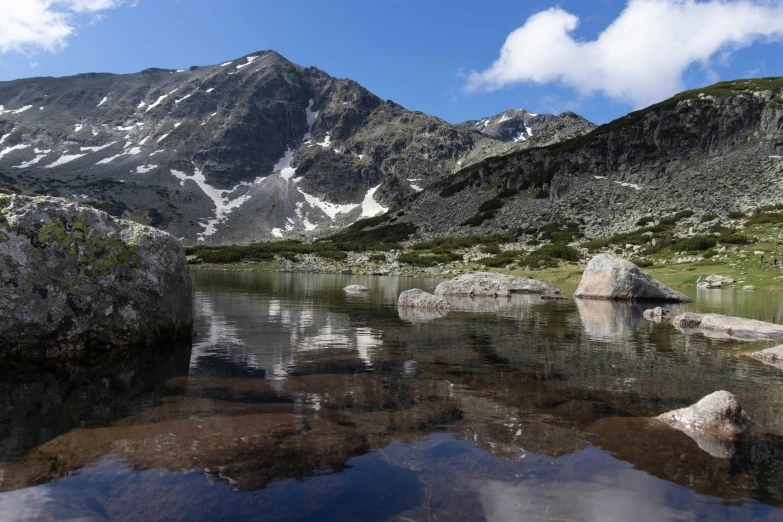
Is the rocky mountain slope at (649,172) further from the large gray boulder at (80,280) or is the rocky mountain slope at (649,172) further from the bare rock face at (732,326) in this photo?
the large gray boulder at (80,280)

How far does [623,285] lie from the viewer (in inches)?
1453

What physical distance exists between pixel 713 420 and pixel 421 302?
2211cm

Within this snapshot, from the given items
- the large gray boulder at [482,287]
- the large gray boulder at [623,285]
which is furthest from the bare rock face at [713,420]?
the large gray boulder at [482,287]

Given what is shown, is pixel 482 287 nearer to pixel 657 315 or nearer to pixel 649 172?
pixel 657 315

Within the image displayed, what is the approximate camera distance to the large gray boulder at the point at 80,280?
12.4 meters

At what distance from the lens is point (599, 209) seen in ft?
372

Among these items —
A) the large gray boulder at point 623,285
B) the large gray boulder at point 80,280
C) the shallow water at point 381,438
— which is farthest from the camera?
the large gray boulder at point 623,285

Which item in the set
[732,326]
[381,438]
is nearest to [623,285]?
[732,326]

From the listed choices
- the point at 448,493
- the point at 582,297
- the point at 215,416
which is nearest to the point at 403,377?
the point at 215,416

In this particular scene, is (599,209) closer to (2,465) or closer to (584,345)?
(584,345)

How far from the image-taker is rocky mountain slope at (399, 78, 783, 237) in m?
98.8

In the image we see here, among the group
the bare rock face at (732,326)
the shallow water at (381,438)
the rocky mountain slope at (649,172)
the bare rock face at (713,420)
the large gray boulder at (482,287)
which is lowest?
the shallow water at (381,438)

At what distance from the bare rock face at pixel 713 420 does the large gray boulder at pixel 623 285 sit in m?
31.2

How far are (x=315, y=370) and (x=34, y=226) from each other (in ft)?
31.2
